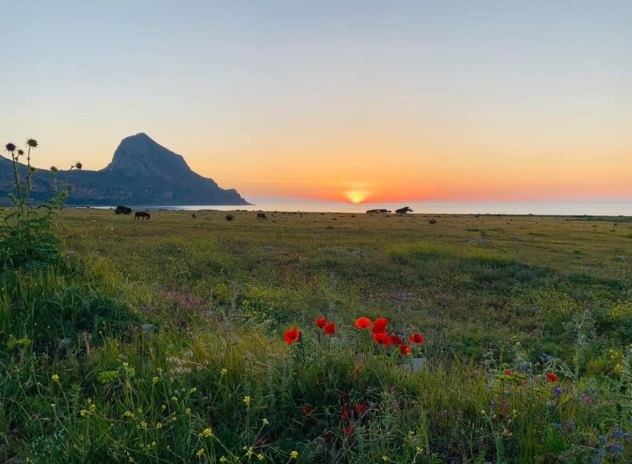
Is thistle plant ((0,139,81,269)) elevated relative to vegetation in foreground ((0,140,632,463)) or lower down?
elevated

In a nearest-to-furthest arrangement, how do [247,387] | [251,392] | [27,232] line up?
[247,387] → [251,392] → [27,232]

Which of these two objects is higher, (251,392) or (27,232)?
(27,232)

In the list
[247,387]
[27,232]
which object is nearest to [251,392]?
[247,387]

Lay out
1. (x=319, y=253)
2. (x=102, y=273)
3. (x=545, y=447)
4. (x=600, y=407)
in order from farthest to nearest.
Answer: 1. (x=319, y=253)
2. (x=102, y=273)
3. (x=600, y=407)
4. (x=545, y=447)

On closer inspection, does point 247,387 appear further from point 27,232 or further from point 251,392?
point 27,232

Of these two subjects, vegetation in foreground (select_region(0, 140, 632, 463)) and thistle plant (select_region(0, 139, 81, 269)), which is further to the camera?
thistle plant (select_region(0, 139, 81, 269))

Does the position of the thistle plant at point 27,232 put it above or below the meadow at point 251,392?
above

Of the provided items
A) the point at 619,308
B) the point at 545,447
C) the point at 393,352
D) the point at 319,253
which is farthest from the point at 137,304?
the point at 319,253

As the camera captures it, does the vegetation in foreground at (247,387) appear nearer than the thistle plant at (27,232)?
Yes

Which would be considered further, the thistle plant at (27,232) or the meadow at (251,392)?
the thistle plant at (27,232)

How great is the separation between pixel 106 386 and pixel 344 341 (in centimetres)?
219

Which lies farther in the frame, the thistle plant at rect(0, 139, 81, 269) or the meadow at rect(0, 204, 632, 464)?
the thistle plant at rect(0, 139, 81, 269)

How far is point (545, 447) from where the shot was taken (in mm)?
2678

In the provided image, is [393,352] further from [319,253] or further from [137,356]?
[319,253]
